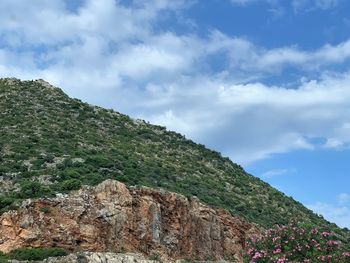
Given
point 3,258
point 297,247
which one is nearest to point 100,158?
point 3,258

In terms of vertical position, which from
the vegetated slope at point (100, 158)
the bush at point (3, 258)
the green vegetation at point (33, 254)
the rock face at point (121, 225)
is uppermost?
the vegetated slope at point (100, 158)

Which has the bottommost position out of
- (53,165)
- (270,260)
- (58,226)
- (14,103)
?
(270,260)

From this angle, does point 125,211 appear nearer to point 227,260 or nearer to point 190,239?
point 190,239

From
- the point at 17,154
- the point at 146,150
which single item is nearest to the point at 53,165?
the point at 17,154

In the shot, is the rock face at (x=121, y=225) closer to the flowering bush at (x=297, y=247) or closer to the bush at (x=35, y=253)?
the bush at (x=35, y=253)

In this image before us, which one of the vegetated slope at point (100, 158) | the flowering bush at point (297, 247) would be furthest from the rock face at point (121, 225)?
the flowering bush at point (297, 247)

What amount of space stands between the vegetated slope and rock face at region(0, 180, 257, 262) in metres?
2.12

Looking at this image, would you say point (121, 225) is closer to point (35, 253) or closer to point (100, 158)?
point (35, 253)

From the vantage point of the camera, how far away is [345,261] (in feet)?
66.5

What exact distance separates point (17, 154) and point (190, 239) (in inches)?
725

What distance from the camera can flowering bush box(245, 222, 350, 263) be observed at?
826 inches

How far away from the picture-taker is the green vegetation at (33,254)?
113 ft

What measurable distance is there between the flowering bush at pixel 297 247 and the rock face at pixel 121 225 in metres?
17.4

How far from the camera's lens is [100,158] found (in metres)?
54.9
